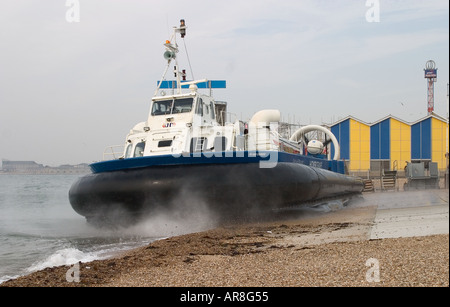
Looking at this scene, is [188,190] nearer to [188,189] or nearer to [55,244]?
[188,189]

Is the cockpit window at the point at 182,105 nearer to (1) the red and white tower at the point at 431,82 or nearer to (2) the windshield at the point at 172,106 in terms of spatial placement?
(2) the windshield at the point at 172,106

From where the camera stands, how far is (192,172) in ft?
23.5

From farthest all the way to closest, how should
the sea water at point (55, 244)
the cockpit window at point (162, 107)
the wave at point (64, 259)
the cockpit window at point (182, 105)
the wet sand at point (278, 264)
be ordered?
the cockpit window at point (162, 107) → the cockpit window at point (182, 105) → the sea water at point (55, 244) → the wave at point (64, 259) → the wet sand at point (278, 264)

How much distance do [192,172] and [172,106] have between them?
8.28 feet

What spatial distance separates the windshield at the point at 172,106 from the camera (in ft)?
30.1

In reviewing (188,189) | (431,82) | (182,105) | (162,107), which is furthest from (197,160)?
(431,82)

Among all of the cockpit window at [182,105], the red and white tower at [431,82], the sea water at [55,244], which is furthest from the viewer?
the red and white tower at [431,82]

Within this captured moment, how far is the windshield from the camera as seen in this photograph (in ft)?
30.1

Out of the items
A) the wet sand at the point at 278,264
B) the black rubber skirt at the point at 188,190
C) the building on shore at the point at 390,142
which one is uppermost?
the building on shore at the point at 390,142

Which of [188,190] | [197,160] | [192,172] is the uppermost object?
[197,160]

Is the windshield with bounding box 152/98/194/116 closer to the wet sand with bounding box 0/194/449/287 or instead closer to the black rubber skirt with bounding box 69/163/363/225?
the black rubber skirt with bounding box 69/163/363/225

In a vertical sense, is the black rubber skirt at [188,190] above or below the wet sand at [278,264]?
above

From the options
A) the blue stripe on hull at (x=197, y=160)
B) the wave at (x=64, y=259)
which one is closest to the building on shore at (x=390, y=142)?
the blue stripe on hull at (x=197, y=160)
